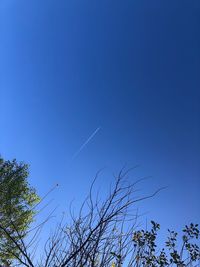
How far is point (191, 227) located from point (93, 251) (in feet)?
8.40

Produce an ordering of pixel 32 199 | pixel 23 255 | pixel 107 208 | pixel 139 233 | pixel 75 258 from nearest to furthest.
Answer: pixel 23 255 < pixel 75 258 < pixel 107 208 < pixel 139 233 < pixel 32 199

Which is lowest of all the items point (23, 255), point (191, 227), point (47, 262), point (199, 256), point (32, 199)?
point (23, 255)

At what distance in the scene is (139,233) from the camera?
191 inches

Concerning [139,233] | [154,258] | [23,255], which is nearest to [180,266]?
[154,258]

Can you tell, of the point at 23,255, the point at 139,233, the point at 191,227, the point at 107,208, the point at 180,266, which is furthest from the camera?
the point at 191,227

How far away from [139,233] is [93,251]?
1.74 metres

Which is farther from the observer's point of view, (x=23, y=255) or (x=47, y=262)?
(x=47, y=262)

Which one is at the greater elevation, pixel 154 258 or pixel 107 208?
pixel 154 258

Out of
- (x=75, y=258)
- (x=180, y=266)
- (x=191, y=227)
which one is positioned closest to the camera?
(x=75, y=258)

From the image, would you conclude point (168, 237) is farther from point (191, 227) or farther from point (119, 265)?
point (119, 265)

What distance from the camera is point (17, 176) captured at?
16.8 meters

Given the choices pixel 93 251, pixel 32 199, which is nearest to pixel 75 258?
pixel 93 251

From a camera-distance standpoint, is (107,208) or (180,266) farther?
(180,266)

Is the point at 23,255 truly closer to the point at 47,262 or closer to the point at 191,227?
the point at 47,262
